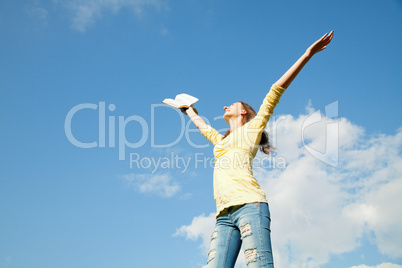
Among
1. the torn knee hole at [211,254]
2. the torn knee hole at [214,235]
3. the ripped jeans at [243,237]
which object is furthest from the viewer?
the torn knee hole at [214,235]

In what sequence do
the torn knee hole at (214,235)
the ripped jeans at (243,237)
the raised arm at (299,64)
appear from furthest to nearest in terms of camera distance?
the raised arm at (299,64) < the torn knee hole at (214,235) < the ripped jeans at (243,237)

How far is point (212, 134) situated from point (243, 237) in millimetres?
1663

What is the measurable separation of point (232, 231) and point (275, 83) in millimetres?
1673

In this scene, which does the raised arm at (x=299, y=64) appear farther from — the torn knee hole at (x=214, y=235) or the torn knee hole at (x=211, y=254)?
the torn knee hole at (x=211, y=254)

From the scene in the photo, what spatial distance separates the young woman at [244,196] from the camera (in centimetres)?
294

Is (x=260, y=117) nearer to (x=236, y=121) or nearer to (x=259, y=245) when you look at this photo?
(x=236, y=121)

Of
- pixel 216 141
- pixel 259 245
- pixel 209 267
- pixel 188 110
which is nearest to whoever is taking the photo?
pixel 259 245

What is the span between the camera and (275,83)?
356cm

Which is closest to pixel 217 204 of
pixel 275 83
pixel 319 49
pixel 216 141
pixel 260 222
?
pixel 260 222

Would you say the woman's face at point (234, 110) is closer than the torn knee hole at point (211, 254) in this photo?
No

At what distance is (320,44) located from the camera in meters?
3.54

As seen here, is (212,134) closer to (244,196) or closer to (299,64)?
(244,196)

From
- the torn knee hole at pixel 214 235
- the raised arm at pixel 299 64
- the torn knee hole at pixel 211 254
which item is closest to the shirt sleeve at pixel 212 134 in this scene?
the raised arm at pixel 299 64

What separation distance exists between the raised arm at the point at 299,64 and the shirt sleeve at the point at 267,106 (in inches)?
2.9
